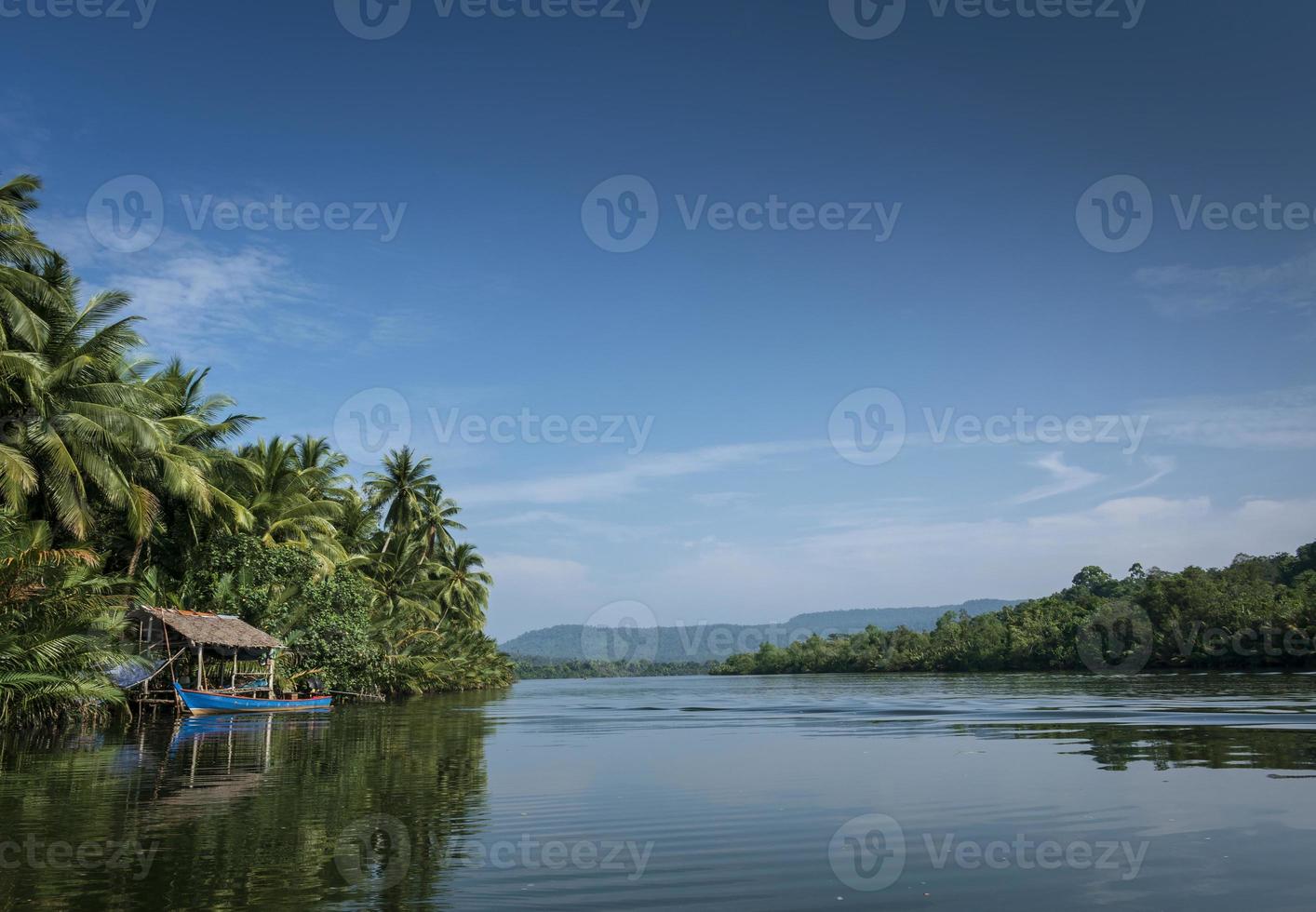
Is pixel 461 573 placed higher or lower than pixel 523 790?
higher

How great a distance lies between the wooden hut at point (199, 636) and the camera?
95.6 feet

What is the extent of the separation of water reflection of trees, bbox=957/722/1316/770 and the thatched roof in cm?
2325

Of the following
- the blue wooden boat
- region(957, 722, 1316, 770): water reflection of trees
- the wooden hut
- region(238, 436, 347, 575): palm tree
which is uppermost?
region(238, 436, 347, 575): palm tree

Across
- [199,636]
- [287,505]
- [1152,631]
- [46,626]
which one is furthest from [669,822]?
[1152,631]

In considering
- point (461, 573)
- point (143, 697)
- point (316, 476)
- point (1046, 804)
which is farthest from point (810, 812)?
point (461, 573)

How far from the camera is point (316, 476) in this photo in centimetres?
4212

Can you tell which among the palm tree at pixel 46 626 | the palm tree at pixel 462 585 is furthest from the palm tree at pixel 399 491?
the palm tree at pixel 46 626

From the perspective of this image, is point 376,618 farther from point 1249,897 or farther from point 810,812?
point 1249,897

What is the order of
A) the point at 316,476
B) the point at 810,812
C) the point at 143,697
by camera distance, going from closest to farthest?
the point at 810,812 < the point at 143,697 < the point at 316,476

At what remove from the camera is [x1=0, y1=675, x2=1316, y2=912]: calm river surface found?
747 centimetres

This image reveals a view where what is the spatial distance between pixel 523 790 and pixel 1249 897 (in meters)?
9.53

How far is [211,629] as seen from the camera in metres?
30.0

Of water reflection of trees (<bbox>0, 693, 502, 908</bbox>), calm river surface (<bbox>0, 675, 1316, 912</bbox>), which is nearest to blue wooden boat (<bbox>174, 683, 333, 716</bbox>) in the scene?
water reflection of trees (<bbox>0, 693, 502, 908</bbox>)

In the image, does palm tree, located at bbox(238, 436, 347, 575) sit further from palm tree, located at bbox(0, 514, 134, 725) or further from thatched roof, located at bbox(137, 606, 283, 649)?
palm tree, located at bbox(0, 514, 134, 725)
